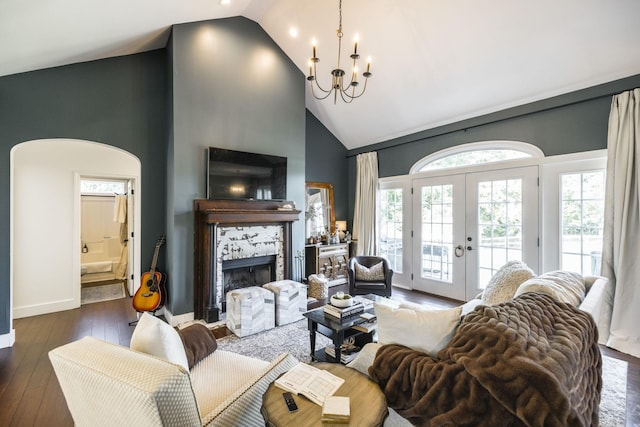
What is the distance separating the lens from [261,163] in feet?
13.9

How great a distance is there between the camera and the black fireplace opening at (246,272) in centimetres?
404

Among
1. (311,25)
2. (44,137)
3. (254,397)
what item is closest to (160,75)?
(44,137)

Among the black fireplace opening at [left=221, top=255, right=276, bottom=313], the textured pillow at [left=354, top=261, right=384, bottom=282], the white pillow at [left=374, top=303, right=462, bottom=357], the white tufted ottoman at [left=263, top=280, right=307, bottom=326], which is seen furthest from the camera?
the textured pillow at [left=354, top=261, right=384, bottom=282]

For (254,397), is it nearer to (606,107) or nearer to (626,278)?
(626,278)

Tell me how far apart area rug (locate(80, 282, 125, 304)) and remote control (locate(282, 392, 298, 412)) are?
4560 millimetres

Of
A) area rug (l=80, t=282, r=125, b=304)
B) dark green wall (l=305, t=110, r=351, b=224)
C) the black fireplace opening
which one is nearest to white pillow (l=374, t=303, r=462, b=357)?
the black fireplace opening

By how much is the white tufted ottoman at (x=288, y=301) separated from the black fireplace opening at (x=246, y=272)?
2.34 ft

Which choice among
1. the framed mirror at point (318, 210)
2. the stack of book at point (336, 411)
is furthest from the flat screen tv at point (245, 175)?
the stack of book at point (336, 411)

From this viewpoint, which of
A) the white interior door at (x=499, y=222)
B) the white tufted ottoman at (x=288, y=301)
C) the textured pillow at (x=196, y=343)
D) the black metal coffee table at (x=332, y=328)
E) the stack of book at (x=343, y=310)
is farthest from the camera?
the white interior door at (x=499, y=222)

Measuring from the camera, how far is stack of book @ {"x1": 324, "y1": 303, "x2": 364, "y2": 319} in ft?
8.16

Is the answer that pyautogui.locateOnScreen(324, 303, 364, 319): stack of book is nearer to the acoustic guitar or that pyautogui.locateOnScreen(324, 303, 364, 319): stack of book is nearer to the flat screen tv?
the flat screen tv

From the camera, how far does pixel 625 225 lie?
293 cm

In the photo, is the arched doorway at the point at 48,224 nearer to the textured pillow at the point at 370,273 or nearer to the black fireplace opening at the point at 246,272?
the black fireplace opening at the point at 246,272

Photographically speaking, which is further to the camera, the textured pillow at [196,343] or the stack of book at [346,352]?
the stack of book at [346,352]
